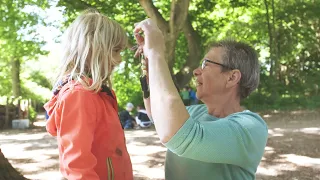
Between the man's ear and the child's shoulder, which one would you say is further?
the man's ear

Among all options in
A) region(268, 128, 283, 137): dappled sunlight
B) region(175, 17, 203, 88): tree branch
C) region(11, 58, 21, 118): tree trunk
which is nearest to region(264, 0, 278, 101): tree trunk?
region(175, 17, 203, 88): tree branch

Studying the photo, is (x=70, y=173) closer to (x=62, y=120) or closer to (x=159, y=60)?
(x=62, y=120)

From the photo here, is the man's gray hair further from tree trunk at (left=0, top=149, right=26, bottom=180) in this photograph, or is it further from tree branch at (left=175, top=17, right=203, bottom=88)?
tree branch at (left=175, top=17, right=203, bottom=88)

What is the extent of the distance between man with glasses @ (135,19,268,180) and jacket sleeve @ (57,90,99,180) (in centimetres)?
37

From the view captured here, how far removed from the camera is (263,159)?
22.7ft

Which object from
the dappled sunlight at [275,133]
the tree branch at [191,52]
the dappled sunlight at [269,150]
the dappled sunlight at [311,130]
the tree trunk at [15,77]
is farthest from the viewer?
the tree trunk at [15,77]

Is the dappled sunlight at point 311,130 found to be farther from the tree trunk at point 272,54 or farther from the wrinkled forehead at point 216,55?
the wrinkled forehead at point 216,55

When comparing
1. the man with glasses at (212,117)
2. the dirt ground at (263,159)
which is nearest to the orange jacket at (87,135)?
the man with glasses at (212,117)

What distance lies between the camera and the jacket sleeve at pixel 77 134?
168 cm

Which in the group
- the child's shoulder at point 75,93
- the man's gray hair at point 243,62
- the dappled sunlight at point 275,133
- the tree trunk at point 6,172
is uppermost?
the man's gray hair at point 243,62

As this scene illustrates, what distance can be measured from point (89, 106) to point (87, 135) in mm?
132

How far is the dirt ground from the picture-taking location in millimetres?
6004

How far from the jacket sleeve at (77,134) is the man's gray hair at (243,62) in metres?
0.70

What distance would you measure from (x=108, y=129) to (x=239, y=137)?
2.04ft
